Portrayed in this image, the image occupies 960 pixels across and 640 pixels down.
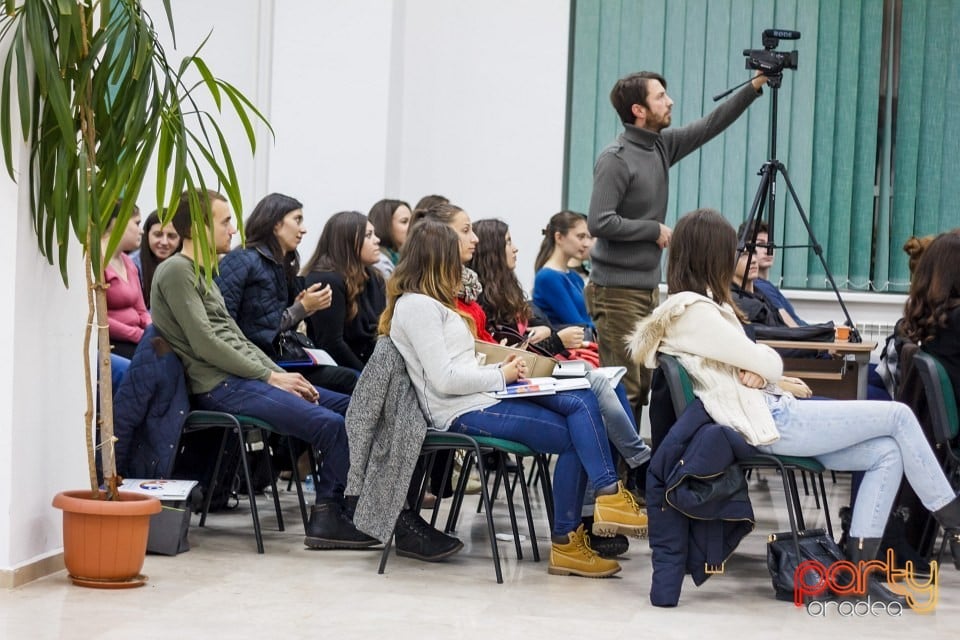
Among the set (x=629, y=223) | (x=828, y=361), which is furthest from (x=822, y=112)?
(x=629, y=223)

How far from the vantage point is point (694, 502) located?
10.6ft

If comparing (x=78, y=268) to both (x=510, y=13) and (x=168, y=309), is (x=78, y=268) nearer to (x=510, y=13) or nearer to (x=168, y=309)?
(x=168, y=309)

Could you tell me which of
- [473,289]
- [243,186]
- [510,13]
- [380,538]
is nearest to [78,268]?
[380,538]

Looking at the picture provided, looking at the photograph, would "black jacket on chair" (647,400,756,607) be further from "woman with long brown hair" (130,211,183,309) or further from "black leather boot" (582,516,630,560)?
"woman with long brown hair" (130,211,183,309)

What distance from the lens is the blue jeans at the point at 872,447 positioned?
328 cm

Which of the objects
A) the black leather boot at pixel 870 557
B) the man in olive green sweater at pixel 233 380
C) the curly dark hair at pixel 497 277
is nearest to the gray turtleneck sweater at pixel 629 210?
the curly dark hair at pixel 497 277

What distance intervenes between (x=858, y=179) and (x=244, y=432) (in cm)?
402

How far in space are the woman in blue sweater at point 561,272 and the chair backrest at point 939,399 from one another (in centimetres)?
187

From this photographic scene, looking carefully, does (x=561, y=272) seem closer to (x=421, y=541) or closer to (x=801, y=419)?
(x=421, y=541)

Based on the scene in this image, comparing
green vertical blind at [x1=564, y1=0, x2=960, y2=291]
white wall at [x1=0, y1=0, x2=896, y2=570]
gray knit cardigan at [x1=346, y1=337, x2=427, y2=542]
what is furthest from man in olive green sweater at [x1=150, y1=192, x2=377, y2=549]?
green vertical blind at [x1=564, y1=0, x2=960, y2=291]

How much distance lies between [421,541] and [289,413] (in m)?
0.57

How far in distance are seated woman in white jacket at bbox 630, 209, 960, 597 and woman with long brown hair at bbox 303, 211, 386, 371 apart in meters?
1.57

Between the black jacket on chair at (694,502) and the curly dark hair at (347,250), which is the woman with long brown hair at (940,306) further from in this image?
the curly dark hair at (347,250)

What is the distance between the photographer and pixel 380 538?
3.55 m
